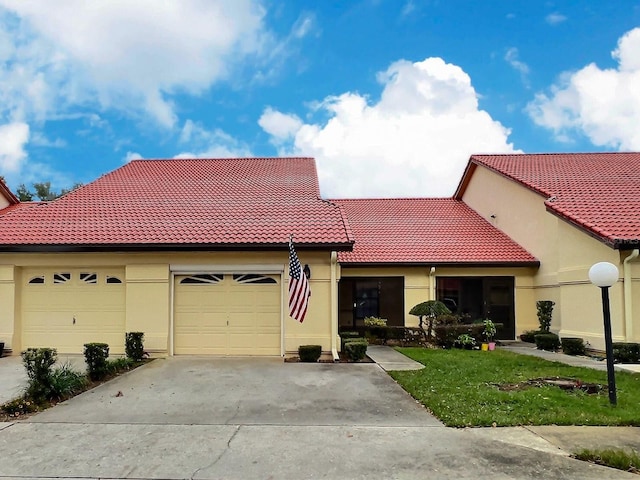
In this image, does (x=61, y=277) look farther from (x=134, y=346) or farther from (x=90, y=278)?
(x=134, y=346)

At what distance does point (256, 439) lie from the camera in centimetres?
617

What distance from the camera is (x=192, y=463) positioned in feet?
17.6

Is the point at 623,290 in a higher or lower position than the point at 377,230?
lower

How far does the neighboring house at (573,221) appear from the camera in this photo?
42.4 ft

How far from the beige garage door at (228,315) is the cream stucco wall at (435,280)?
5050 millimetres

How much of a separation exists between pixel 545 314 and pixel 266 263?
9.64 m

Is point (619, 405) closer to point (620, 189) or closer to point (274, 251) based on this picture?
point (274, 251)

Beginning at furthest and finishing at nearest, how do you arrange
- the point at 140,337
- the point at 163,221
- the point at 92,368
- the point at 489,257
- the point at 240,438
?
the point at 489,257 < the point at 163,221 < the point at 140,337 < the point at 92,368 < the point at 240,438

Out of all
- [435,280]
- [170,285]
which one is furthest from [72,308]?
[435,280]

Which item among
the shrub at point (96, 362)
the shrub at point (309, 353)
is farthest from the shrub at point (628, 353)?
the shrub at point (96, 362)

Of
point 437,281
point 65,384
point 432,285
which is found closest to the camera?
point 65,384

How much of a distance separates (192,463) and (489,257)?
14.7m

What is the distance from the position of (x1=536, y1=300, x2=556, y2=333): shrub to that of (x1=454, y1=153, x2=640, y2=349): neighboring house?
0.74 ft

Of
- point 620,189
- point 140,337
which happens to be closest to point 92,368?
point 140,337
